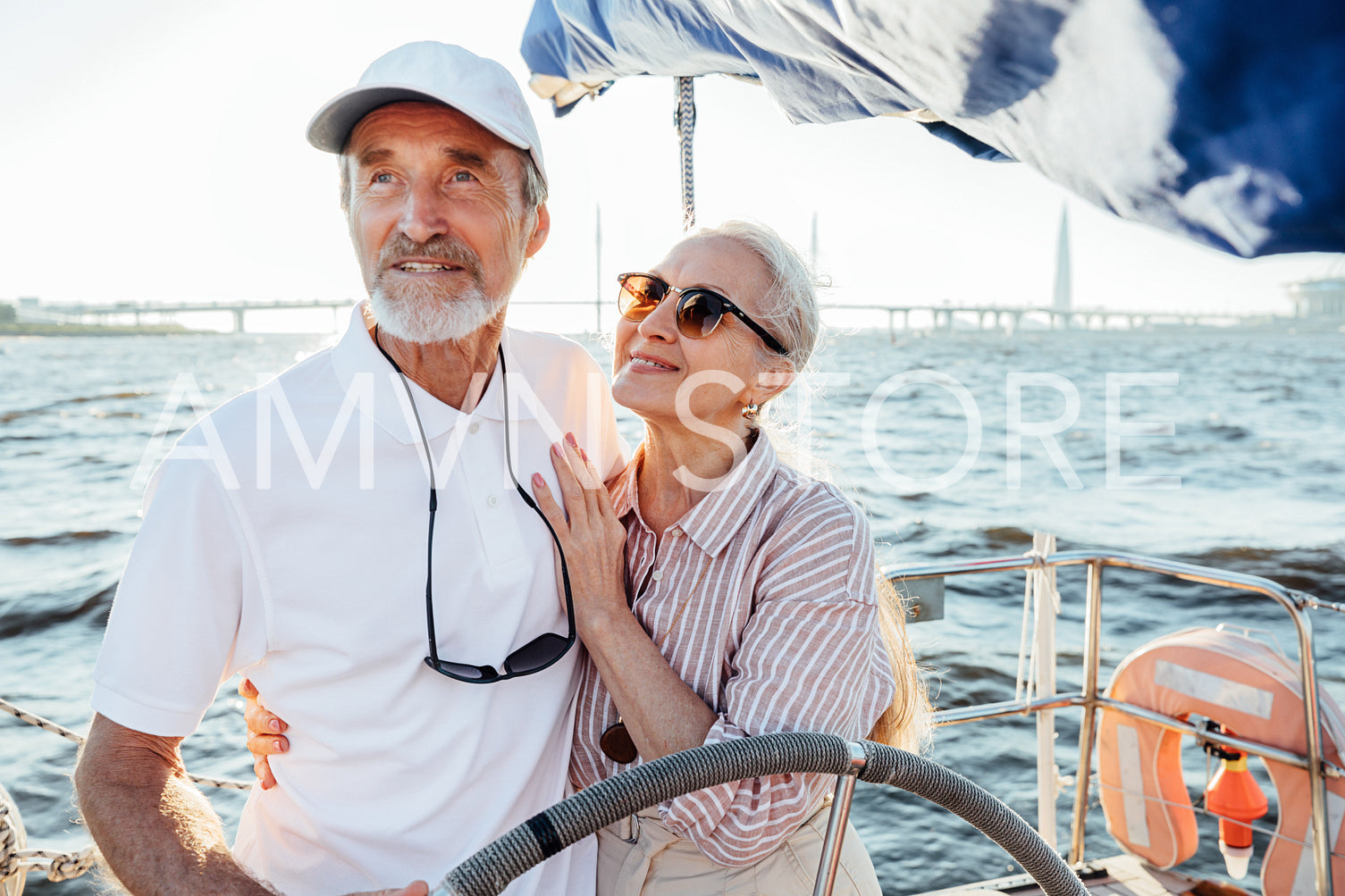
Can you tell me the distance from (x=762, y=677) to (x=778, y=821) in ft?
0.78

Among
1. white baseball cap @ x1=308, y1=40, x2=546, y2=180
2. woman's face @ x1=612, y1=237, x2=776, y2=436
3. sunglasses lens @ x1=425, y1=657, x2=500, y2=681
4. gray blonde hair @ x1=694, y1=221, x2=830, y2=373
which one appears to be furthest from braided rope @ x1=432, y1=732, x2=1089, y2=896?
white baseball cap @ x1=308, y1=40, x2=546, y2=180

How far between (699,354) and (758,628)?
0.57 m

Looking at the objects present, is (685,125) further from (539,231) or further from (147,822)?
(147,822)

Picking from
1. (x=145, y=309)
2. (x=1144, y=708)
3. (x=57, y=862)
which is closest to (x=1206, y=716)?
(x=1144, y=708)

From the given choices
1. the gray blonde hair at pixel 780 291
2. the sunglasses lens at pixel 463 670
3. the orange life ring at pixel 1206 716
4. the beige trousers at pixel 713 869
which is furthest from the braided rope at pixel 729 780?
the orange life ring at pixel 1206 716

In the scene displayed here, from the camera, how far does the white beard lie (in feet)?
5.50

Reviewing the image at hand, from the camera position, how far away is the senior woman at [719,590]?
4.99 feet

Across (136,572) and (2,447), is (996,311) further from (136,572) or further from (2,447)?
(136,572)

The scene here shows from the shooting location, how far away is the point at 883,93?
1.26 metres

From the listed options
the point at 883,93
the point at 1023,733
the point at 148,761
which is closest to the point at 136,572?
the point at 148,761

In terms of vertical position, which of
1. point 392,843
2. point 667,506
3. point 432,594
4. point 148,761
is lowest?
point 392,843

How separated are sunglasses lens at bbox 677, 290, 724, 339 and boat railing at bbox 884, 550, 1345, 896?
3.39 ft

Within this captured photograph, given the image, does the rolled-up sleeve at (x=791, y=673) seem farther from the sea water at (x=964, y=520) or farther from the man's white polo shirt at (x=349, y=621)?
the sea water at (x=964, y=520)

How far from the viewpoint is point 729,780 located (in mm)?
1110
